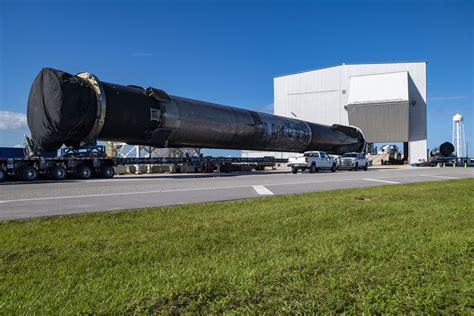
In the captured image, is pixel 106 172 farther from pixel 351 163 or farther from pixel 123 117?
pixel 351 163

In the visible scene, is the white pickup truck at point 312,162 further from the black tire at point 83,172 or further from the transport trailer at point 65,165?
the black tire at point 83,172

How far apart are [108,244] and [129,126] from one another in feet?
54.5

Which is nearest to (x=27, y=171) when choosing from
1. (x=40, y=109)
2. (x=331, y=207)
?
(x=40, y=109)

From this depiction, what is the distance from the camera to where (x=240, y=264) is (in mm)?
4004

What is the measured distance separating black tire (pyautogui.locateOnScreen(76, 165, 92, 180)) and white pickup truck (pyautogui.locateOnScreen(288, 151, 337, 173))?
14386mm

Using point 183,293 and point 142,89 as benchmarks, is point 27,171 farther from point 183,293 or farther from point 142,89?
point 183,293

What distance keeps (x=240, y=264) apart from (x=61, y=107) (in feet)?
56.9

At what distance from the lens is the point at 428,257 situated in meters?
4.15

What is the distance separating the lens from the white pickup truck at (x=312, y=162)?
2875 cm

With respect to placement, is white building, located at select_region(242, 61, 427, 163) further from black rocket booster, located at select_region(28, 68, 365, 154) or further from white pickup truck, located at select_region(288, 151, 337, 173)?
black rocket booster, located at select_region(28, 68, 365, 154)

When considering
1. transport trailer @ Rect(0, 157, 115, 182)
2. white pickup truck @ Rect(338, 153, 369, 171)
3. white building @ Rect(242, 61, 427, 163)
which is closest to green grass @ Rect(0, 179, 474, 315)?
transport trailer @ Rect(0, 157, 115, 182)

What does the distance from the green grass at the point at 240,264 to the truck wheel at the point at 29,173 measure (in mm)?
16877

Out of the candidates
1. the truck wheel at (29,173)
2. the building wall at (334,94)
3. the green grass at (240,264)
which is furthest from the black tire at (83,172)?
the building wall at (334,94)

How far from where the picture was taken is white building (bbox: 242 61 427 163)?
5500 cm
